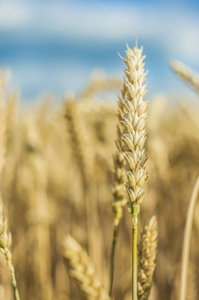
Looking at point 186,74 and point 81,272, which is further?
point 186,74

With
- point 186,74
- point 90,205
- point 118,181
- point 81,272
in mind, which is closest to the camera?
point 81,272

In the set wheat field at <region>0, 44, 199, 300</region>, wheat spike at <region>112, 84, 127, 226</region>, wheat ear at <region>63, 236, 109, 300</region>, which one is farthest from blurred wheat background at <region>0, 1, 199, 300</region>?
wheat ear at <region>63, 236, 109, 300</region>

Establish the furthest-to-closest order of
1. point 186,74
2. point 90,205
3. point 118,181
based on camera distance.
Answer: point 90,205 < point 186,74 < point 118,181

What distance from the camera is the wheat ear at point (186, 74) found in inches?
26.2

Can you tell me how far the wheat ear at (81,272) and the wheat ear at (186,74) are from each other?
17.6 inches

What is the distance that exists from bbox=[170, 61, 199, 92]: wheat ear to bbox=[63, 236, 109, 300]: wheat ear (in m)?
0.45

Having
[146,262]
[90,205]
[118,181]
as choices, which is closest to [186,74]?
[118,181]

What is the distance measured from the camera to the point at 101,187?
1.68 m

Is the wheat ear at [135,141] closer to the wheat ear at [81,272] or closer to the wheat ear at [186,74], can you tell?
the wheat ear at [81,272]

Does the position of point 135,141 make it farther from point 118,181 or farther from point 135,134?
point 118,181

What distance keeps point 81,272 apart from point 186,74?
498mm

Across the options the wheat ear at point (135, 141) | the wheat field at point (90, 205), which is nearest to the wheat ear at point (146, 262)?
the wheat ear at point (135, 141)

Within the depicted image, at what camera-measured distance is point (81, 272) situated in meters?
0.34

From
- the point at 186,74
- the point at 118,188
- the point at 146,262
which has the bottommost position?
the point at 146,262
